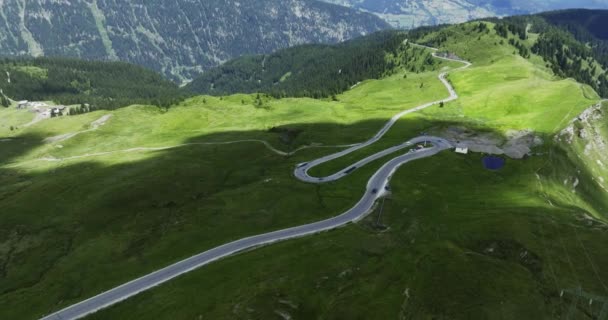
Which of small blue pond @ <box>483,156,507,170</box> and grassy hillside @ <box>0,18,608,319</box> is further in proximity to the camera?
small blue pond @ <box>483,156,507,170</box>

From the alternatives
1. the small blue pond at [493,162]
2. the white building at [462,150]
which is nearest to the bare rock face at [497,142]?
the white building at [462,150]

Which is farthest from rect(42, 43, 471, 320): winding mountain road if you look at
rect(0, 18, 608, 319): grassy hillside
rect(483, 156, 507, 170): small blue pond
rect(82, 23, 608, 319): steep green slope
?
rect(483, 156, 507, 170): small blue pond

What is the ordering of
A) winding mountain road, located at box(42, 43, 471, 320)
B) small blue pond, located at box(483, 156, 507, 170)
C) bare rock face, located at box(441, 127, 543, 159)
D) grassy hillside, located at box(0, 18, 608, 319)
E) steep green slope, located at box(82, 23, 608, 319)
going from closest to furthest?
steep green slope, located at box(82, 23, 608, 319)
grassy hillside, located at box(0, 18, 608, 319)
winding mountain road, located at box(42, 43, 471, 320)
small blue pond, located at box(483, 156, 507, 170)
bare rock face, located at box(441, 127, 543, 159)

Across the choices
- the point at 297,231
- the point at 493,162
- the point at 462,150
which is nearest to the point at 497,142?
the point at 493,162

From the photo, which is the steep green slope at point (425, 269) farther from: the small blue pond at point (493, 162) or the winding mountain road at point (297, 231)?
the small blue pond at point (493, 162)

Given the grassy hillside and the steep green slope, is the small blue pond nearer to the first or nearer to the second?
the grassy hillside

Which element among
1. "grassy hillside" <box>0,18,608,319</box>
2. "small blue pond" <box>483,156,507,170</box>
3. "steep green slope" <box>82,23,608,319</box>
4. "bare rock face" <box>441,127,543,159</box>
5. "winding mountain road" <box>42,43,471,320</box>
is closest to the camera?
"steep green slope" <box>82,23,608,319</box>

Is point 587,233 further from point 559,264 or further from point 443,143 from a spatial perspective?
point 443,143
